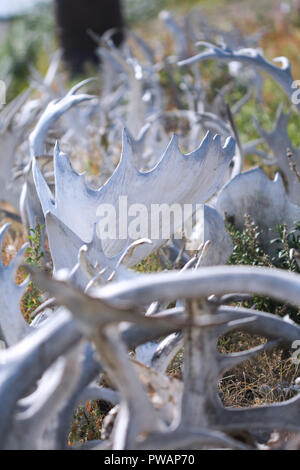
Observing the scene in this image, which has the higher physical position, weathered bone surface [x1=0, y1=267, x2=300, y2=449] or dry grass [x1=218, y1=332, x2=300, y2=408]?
weathered bone surface [x1=0, y1=267, x2=300, y2=449]

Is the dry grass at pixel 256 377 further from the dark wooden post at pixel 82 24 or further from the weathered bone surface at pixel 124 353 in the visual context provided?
the dark wooden post at pixel 82 24

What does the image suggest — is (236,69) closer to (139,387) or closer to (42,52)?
(139,387)

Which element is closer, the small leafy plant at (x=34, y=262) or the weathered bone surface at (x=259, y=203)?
the small leafy plant at (x=34, y=262)

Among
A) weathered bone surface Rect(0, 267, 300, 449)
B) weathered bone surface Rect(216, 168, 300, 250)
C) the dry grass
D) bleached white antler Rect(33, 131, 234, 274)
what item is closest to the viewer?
weathered bone surface Rect(0, 267, 300, 449)

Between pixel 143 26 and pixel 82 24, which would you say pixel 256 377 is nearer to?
pixel 82 24

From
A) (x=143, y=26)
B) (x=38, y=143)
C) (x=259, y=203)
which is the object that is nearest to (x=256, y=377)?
(x=259, y=203)

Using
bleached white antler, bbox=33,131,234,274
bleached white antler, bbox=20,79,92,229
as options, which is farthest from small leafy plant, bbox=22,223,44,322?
bleached white antler, bbox=20,79,92,229

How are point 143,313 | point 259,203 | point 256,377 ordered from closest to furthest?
point 143,313 < point 256,377 < point 259,203

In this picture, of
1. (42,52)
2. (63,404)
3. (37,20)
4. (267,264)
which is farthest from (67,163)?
(37,20)

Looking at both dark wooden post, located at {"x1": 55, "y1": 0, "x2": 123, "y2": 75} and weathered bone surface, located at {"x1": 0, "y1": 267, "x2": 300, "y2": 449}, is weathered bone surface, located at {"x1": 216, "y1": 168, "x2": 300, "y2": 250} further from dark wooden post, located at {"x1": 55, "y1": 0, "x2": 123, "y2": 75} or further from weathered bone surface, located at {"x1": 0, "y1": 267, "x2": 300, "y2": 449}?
dark wooden post, located at {"x1": 55, "y1": 0, "x2": 123, "y2": 75}

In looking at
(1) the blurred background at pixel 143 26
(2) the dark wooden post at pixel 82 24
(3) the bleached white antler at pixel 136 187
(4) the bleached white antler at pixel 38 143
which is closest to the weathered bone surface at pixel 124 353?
(3) the bleached white antler at pixel 136 187

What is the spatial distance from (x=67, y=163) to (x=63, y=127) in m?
→ 2.70

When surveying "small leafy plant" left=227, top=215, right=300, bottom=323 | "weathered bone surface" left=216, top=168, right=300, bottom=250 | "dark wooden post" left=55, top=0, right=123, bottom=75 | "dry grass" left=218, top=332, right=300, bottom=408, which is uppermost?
"dark wooden post" left=55, top=0, right=123, bottom=75

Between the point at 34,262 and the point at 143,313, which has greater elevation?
the point at 34,262
